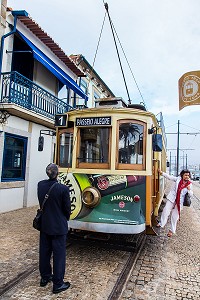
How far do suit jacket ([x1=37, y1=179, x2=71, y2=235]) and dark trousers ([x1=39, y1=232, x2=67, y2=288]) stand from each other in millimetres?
136

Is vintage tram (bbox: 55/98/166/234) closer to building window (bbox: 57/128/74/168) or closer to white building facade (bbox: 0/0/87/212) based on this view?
building window (bbox: 57/128/74/168)

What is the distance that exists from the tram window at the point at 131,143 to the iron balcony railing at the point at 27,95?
553cm

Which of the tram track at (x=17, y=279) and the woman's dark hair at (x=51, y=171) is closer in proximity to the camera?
the tram track at (x=17, y=279)

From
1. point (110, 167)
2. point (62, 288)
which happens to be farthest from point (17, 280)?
point (110, 167)

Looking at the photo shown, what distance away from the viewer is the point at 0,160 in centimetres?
925

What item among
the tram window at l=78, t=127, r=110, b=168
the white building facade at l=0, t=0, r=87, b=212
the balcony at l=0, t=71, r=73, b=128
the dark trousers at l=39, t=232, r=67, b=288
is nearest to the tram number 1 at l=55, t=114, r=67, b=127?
the tram window at l=78, t=127, r=110, b=168

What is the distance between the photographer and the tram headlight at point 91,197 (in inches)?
193

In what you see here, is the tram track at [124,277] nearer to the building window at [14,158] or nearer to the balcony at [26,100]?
the building window at [14,158]

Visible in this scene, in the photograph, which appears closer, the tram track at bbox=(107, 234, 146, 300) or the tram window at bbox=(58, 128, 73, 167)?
the tram track at bbox=(107, 234, 146, 300)

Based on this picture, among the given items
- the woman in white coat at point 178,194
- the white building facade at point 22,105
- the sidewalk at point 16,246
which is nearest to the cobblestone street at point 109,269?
the sidewalk at point 16,246

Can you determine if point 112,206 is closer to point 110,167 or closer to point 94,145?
point 110,167

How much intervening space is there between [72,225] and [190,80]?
618 centimetres

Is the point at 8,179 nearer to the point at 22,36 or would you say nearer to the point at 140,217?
the point at 22,36

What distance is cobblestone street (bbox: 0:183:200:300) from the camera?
148 inches
